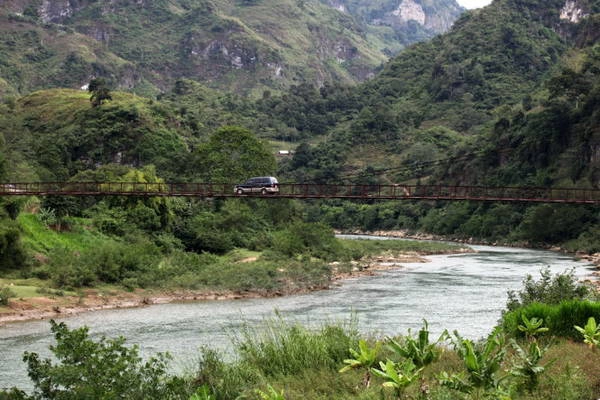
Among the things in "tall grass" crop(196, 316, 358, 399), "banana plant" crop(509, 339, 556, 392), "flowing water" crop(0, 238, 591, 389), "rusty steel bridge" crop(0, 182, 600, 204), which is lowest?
"flowing water" crop(0, 238, 591, 389)

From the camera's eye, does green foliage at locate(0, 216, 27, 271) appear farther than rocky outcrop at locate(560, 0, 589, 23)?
No

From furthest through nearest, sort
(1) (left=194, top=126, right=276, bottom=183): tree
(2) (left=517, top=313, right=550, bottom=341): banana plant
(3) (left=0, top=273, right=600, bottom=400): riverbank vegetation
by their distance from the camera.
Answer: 1. (1) (left=194, top=126, right=276, bottom=183): tree
2. (2) (left=517, top=313, right=550, bottom=341): banana plant
3. (3) (left=0, top=273, right=600, bottom=400): riverbank vegetation

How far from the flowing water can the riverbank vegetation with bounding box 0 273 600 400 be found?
308cm

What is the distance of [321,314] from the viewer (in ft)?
101

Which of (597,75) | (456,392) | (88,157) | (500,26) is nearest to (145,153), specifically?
(88,157)

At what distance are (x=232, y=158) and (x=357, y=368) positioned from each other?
54.2 metres

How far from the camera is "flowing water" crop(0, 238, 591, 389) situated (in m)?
24.1

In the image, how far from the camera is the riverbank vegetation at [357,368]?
34.8 ft

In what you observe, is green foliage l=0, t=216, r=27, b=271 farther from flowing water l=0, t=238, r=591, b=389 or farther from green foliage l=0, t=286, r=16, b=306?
flowing water l=0, t=238, r=591, b=389

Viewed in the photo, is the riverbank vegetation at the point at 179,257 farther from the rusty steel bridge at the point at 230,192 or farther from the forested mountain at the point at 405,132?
the rusty steel bridge at the point at 230,192

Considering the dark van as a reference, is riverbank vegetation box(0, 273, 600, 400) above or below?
below

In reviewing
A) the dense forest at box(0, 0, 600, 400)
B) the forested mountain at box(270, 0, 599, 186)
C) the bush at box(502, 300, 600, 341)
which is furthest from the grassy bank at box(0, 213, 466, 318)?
the forested mountain at box(270, 0, 599, 186)

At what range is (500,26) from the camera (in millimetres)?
147750

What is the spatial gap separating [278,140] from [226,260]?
100m
